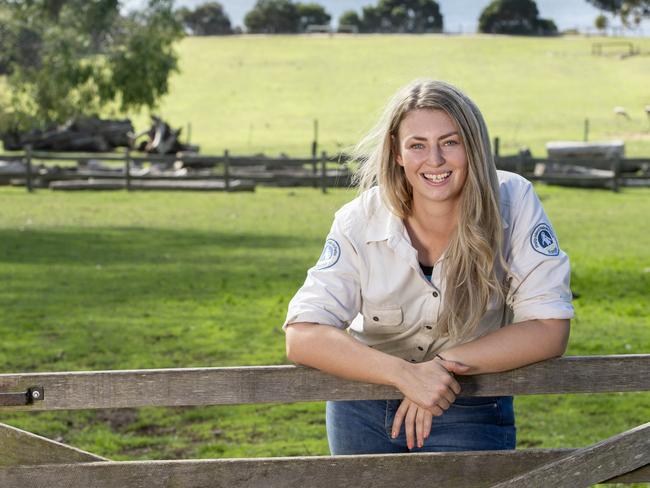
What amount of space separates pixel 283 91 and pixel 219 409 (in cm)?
5958

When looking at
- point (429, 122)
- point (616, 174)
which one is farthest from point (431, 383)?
point (616, 174)

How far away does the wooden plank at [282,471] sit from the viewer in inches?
129

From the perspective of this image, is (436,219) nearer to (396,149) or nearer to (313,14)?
(396,149)

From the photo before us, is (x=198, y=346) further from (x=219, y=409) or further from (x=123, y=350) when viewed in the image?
(x=219, y=409)

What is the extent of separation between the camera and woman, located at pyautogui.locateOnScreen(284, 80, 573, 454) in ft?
11.3

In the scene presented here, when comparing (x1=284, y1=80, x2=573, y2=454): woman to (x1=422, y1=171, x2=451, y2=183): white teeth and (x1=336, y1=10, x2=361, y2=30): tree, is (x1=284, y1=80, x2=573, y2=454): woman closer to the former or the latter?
(x1=422, y1=171, x2=451, y2=183): white teeth

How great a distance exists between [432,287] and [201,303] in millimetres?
9490

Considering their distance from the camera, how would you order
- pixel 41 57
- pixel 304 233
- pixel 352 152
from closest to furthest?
1. pixel 352 152
2. pixel 304 233
3. pixel 41 57

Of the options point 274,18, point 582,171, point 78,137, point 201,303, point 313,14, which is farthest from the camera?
point 313,14

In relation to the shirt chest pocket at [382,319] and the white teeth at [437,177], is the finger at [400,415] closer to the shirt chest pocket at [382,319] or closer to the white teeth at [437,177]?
the shirt chest pocket at [382,319]

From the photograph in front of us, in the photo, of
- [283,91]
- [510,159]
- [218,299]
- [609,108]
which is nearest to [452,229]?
[218,299]

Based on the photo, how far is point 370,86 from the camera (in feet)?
226

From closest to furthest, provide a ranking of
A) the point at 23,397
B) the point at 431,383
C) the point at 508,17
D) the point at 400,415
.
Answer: the point at 23,397
the point at 431,383
the point at 400,415
the point at 508,17

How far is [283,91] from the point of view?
2650 inches
